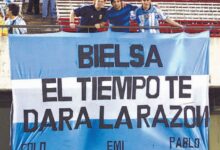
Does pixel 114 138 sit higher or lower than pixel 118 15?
lower

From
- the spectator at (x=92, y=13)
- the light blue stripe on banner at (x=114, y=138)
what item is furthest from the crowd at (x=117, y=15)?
the light blue stripe on banner at (x=114, y=138)

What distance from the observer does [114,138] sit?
35.4 ft

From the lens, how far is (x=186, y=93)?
11.0 meters

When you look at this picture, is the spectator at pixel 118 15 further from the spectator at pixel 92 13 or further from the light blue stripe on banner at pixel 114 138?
the light blue stripe on banner at pixel 114 138

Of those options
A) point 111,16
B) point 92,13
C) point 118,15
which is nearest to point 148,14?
point 118,15

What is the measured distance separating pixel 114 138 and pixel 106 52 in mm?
1348

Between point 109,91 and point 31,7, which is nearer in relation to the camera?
point 109,91

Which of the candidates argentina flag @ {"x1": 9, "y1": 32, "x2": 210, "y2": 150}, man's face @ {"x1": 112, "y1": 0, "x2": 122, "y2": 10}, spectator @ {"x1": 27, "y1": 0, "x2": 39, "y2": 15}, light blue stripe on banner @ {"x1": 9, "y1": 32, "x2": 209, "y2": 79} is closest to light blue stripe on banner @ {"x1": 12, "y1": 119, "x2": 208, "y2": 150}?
argentina flag @ {"x1": 9, "y1": 32, "x2": 210, "y2": 150}

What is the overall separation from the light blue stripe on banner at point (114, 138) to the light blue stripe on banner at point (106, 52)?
801 mm

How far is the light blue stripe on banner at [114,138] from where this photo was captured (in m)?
10.6

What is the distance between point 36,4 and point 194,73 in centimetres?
520

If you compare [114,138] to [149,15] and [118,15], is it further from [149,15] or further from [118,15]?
[149,15]

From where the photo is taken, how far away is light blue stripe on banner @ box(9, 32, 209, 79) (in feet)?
34.8

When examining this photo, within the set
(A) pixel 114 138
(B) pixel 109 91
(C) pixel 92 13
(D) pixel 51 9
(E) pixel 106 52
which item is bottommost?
(A) pixel 114 138
